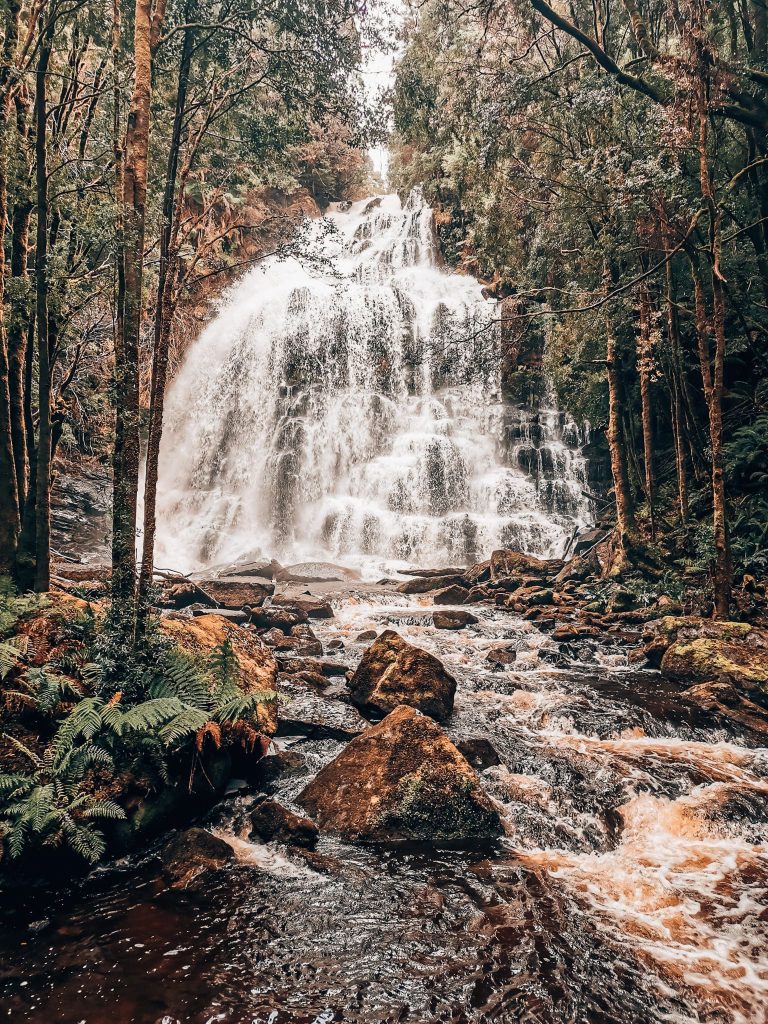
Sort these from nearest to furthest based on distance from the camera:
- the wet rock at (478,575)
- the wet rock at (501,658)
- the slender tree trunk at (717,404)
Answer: the slender tree trunk at (717,404), the wet rock at (501,658), the wet rock at (478,575)

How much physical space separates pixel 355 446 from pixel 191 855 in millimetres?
22053

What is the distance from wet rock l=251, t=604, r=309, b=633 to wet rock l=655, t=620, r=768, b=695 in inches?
309

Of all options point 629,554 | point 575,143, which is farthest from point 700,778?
point 575,143

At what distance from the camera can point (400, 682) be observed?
742cm

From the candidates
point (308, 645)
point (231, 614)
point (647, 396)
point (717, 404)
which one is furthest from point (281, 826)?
point (647, 396)

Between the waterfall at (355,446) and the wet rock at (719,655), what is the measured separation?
11641 millimetres

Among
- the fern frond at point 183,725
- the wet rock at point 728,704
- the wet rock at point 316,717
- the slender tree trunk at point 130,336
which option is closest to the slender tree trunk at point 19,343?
the slender tree trunk at point 130,336

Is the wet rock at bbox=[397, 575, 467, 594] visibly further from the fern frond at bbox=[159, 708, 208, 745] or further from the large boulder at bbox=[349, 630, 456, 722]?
the fern frond at bbox=[159, 708, 208, 745]

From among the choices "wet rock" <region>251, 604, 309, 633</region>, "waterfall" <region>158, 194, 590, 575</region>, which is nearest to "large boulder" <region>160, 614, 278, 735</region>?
"wet rock" <region>251, 604, 309, 633</region>

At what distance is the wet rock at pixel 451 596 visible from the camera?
16000 mm

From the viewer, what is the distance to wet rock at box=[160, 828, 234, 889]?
13.5 ft

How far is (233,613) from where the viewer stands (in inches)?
507

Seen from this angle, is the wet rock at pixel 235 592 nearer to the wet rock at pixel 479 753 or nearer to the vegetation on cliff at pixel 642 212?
the wet rock at pixel 479 753

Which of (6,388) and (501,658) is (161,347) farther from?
(501,658)
